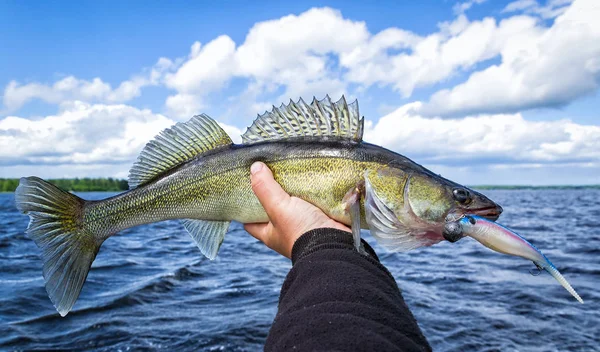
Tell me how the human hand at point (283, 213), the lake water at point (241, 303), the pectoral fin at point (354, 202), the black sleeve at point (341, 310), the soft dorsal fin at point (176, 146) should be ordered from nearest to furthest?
1. the black sleeve at point (341, 310)
2. the human hand at point (283, 213)
3. the pectoral fin at point (354, 202)
4. the soft dorsal fin at point (176, 146)
5. the lake water at point (241, 303)

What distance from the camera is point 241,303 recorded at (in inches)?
404

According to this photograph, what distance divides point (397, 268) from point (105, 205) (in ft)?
39.7

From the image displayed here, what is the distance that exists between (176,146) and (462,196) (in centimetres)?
255

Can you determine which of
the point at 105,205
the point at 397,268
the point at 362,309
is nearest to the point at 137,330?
the point at 105,205

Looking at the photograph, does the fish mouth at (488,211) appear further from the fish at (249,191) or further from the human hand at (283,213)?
the human hand at (283,213)

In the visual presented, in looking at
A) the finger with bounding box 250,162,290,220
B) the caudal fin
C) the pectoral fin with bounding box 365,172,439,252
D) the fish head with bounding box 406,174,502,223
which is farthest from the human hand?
the caudal fin

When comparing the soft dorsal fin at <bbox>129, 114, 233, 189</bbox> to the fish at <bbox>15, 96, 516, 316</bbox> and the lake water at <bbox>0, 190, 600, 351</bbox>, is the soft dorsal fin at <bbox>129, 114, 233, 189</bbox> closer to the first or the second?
the fish at <bbox>15, 96, 516, 316</bbox>

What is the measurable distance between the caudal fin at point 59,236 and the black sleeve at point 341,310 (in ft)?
7.76

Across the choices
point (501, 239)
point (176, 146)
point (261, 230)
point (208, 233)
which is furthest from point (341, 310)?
point (176, 146)

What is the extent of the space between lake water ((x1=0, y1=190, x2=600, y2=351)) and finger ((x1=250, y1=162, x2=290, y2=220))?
181 inches

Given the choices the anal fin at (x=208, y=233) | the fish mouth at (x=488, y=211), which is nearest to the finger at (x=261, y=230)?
the anal fin at (x=208, y=233)

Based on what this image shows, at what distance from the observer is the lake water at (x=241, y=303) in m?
8.10

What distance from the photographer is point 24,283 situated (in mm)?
12219

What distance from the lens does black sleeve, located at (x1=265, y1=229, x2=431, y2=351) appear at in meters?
1.70
